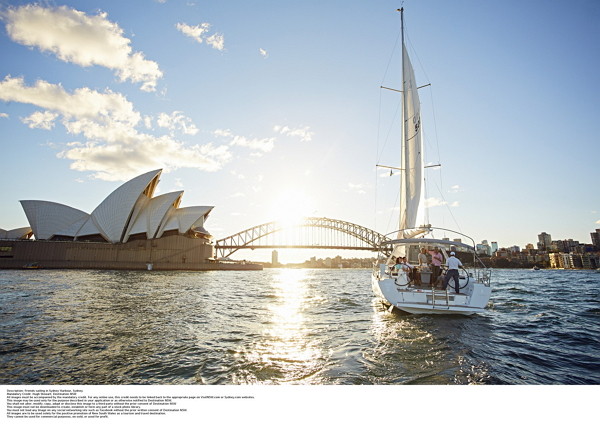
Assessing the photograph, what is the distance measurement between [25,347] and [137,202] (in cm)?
4607

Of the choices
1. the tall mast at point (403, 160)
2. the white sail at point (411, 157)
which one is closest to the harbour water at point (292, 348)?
the white sail at point (411, 157)

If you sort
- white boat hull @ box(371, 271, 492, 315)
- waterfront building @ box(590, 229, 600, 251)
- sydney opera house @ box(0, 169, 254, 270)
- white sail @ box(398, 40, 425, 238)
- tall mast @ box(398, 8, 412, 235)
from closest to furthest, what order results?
white boat hull @ box(371, 271, 492, 315) < waterfront building @ box(590, 229, 600, 251) < white sail @ box(398, 40, 425, 238) < tall mast @ box(398, 8, 412, 235) < sydney opera house @ box(0, 169, 254, 270)

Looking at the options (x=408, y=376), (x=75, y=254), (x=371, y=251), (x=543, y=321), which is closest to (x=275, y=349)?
(x=408, y=376)

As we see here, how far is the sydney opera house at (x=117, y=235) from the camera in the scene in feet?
143

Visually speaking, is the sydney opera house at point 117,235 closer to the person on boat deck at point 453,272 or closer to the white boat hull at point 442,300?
the white boat hull at point 442,300

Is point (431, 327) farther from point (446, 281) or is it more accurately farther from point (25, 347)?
point (25, 347)

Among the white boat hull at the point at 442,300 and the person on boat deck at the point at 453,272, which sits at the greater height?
the person on boat deck at the point at 453,272

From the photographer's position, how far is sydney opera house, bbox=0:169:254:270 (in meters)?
43.5

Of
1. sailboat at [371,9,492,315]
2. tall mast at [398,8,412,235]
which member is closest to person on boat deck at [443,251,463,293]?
sailboat at [371,9,492,315]

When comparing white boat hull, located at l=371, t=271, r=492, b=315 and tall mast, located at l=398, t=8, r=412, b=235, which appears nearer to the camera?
white boat hull, located at l=371, t=271, r=492, b=315

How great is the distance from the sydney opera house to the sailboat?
4062 centimetres

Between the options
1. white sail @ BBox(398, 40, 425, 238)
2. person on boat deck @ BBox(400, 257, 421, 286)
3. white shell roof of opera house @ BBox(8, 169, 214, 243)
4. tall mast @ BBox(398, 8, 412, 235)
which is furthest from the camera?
white shell roof of opera house @ BBox(8, 169, 214, 243)

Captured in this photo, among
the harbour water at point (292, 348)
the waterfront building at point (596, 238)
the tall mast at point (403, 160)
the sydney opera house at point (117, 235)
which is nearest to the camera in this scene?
the harbour water at point (292, 348)

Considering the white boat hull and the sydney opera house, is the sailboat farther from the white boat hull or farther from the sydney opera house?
the sydney opera house
